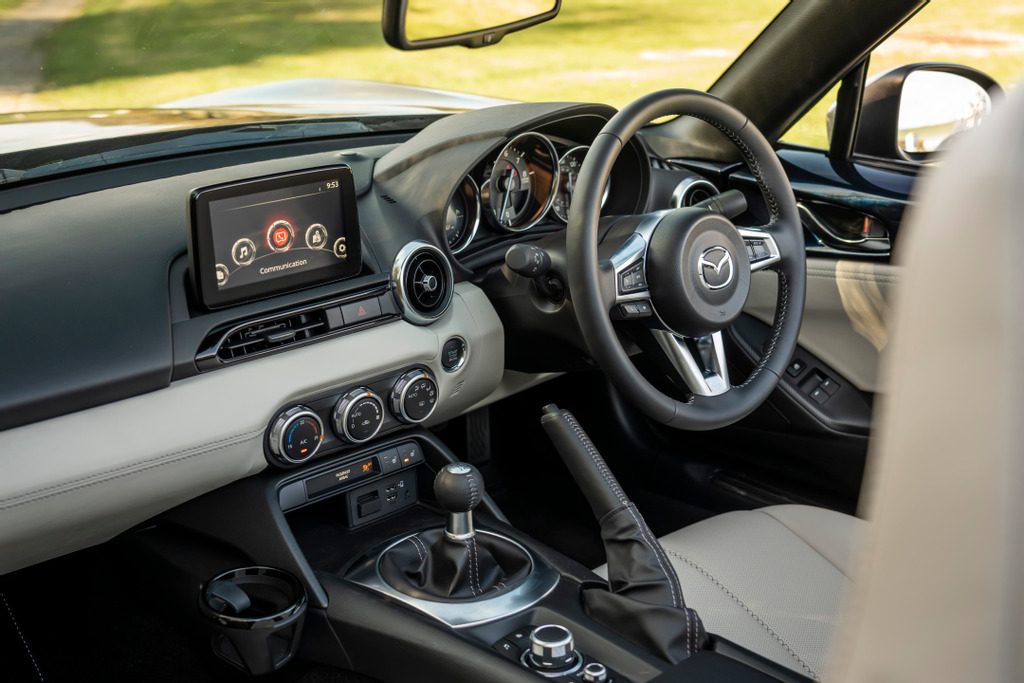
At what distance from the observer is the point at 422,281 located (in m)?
2.19

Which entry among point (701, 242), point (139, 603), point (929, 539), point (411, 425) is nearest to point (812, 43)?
point (701, 242)

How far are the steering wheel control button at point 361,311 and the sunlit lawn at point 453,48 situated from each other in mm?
971

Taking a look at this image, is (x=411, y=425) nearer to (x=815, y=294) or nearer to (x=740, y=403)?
(x=740, y=403)

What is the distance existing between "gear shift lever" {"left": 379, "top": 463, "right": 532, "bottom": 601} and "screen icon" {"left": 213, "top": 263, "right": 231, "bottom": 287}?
1.61 feet

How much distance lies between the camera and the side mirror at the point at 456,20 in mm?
2385

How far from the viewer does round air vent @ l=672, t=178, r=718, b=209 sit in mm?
2557

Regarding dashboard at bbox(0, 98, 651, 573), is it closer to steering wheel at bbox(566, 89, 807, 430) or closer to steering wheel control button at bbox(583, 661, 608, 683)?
steering wheel at bbox(566, 89, 807, 430)

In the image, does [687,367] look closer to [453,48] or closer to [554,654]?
[554,654]

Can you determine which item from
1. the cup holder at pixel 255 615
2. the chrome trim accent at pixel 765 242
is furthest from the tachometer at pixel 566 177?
the cup holder at pixel 255 615

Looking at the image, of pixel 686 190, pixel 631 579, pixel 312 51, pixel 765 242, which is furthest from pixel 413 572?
pixel 312 51

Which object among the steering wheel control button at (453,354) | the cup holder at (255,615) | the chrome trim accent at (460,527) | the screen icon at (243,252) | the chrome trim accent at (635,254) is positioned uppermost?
the screen icon at (243,252)

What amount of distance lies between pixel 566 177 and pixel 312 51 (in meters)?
5.63

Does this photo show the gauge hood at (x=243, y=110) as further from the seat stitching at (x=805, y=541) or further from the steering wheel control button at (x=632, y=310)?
the seat stitching at (x=805, y=541)

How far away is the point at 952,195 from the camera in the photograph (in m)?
0.59
